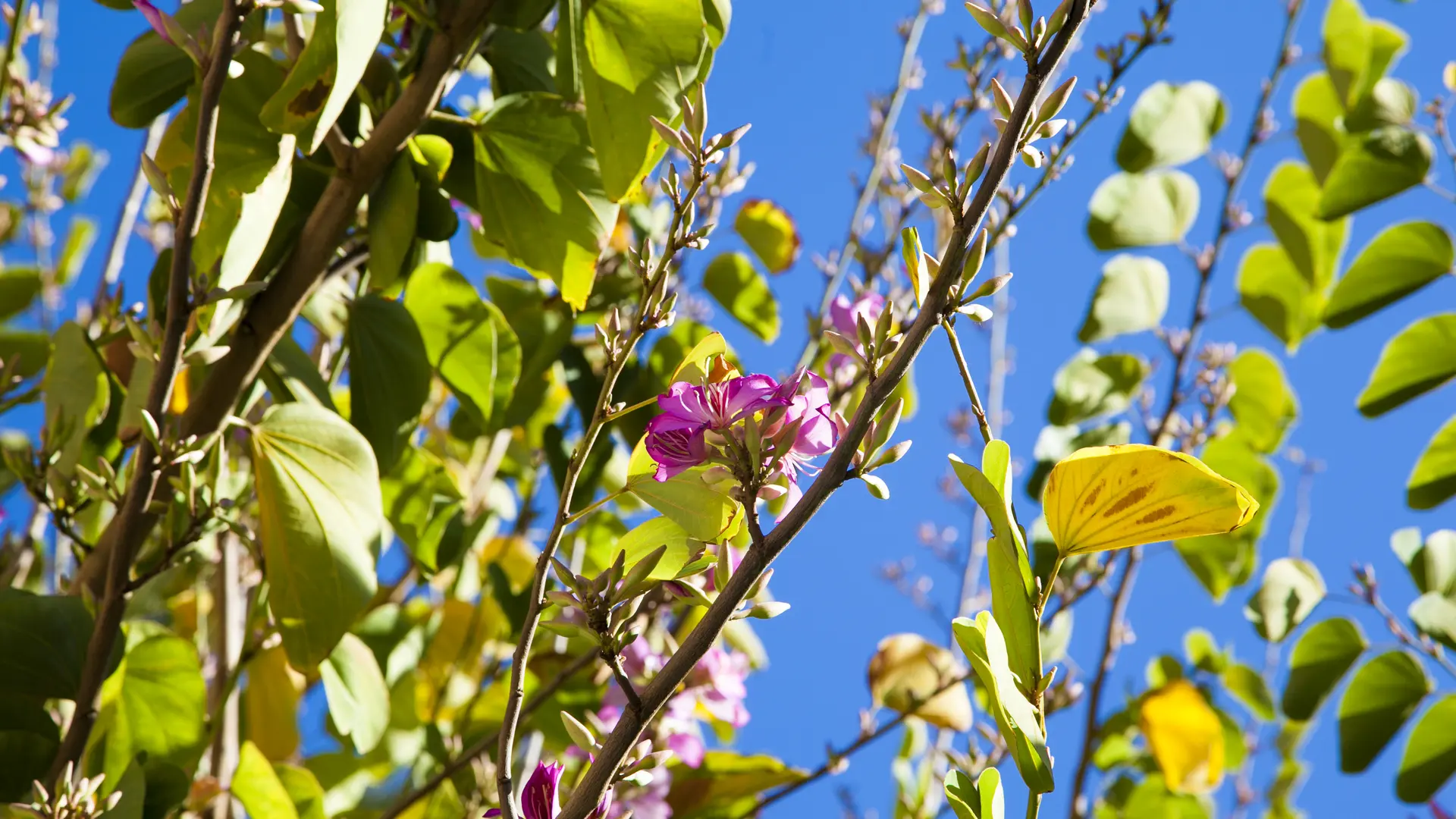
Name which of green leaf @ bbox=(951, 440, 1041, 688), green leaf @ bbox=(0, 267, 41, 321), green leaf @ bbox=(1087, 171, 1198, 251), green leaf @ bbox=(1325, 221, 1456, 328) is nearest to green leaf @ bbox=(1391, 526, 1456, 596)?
green leaf @ bbox=(1325, 221, 1456, 328)

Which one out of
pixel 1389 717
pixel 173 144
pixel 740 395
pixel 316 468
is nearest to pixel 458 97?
pixel 173 144

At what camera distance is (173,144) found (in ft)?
1.54

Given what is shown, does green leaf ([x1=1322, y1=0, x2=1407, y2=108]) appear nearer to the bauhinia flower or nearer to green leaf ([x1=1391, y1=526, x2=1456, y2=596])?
green leaf ([x1=1391, y1=526, x2=1456, y2=596])

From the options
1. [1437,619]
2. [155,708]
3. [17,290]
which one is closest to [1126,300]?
[1437,619]

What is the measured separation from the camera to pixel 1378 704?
1.95 ft

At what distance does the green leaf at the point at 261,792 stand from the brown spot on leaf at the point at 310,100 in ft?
0.75

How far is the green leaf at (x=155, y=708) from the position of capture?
449 millimetres

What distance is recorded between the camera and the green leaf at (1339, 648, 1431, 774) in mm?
590

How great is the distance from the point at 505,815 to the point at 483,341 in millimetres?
267

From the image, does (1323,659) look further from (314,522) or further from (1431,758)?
(314,522)

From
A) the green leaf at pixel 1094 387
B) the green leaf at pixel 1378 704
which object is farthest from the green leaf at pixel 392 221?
the green leaf at pixel 1378 704

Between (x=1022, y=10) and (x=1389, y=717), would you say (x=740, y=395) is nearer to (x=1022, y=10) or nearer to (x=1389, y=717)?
(x=1022, y=10)

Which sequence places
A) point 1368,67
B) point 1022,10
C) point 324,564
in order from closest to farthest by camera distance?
point 1022,10, point 324,564, point 1368,67

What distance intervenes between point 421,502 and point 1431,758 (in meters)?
0.51
